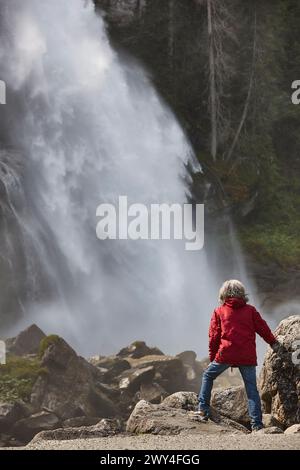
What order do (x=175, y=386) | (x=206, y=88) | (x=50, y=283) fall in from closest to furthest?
(x=175, y=386), (x=50, y=283), (x=206, y=88)

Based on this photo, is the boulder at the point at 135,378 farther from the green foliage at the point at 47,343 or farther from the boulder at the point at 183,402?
the boulder at the point at 183,402

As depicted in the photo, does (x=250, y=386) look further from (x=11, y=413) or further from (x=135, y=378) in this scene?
(x=135, y=378)

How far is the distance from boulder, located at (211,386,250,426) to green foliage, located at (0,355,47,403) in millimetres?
4804

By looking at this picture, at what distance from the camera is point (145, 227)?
68.5 ft

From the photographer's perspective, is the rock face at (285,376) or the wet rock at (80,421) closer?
the rock face at (285,376)

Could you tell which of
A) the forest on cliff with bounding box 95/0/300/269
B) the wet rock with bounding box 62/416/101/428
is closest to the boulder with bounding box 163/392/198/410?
the wet rock with bounding box 62/416/101/428

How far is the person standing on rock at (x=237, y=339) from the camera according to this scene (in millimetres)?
6340

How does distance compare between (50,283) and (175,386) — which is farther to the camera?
(50,283)

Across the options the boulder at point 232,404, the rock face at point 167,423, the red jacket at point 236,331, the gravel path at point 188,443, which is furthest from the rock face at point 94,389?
the gravel path at point 188,443

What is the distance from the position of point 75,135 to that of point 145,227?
3552 mm

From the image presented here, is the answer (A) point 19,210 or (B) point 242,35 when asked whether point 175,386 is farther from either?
(B) point 242,35

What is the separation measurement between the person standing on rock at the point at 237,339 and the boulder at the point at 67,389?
553 centimetres

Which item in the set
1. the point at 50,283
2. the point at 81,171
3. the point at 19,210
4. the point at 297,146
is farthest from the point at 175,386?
the point at 297,146

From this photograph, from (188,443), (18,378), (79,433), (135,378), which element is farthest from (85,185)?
(188,443)
